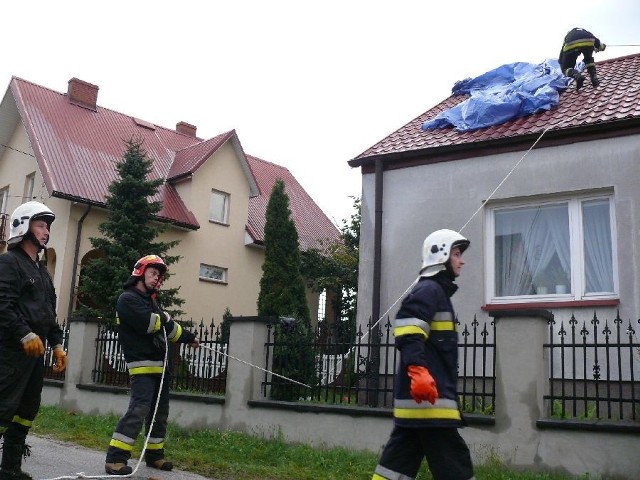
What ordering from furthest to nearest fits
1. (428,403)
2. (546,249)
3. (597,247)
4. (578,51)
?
(578,51)
(546,249)
(597,247)
(428,403)

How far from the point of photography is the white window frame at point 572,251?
28.9ft

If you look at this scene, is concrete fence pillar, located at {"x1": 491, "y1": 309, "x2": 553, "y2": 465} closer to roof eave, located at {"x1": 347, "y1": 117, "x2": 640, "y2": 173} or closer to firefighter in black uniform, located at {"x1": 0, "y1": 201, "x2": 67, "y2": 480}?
roof eave, located at {"x1": 347, "y1": 117, "x2": 640, "y2": 173}

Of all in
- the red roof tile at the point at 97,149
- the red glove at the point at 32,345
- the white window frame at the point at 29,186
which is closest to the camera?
the red glove at the point at 32,345

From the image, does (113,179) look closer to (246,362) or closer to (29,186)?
(29,186)

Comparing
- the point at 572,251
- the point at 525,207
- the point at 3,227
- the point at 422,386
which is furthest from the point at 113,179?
the point at 422,386

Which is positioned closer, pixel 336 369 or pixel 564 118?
pixel 336 369

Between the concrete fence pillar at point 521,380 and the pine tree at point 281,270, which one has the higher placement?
the pine tree at point 281,270

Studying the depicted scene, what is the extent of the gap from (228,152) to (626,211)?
1675 cm

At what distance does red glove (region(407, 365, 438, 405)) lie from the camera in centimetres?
415

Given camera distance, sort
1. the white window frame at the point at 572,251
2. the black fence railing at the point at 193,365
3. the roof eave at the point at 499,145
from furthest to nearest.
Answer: the black fence railing at the point at 193,365, the roof eave at the point at 499,145, the white window frame at the point at 572,251

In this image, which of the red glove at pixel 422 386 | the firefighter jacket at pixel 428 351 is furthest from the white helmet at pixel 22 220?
the red glove at pixel 422 386

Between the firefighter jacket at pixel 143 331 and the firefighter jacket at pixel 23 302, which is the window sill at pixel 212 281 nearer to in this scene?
the firefighter jacket at pixel 143 331

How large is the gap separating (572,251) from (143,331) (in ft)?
18.0

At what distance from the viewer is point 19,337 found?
507cm
